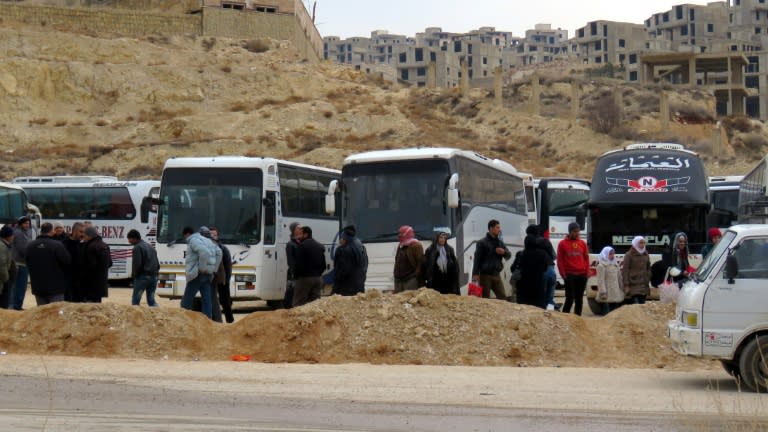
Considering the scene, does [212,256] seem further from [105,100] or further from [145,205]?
[105,100]

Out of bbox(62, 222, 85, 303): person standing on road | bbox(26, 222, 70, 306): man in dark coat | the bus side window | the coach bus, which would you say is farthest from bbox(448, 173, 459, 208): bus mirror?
bbox(26, 222, 70, 306): man in dark coat

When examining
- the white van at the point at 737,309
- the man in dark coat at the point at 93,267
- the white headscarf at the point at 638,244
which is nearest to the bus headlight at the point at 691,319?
the white van at the point at 737,309

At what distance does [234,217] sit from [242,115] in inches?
1726

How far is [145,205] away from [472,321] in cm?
996

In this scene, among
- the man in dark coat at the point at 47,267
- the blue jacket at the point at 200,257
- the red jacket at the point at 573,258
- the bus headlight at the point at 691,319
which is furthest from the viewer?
the red jacket at the point at 573,258

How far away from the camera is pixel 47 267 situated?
59.5 ft

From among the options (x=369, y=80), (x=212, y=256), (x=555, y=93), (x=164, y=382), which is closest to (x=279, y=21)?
(x=369, y=80)

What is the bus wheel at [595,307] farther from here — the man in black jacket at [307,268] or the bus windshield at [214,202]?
the bus windshield at [214,202]

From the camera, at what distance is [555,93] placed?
296ft

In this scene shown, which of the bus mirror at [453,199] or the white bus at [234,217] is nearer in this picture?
the bus mirror at [453,199]

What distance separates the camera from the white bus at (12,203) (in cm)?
3231

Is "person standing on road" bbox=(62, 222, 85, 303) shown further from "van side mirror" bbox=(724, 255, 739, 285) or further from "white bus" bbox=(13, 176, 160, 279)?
"white bus" bbox=(13, 176, 160, 279)

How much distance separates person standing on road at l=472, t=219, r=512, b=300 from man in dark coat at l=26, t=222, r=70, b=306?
652 cm

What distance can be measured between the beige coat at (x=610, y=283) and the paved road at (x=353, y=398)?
515cm
